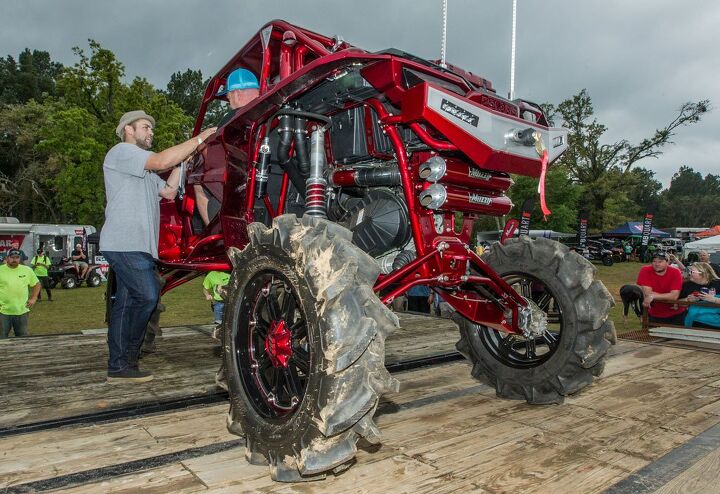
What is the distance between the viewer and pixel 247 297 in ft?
9.29

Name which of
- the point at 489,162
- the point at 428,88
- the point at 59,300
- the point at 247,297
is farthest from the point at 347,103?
the point at 59,300

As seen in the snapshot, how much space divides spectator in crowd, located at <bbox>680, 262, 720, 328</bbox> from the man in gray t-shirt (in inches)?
296

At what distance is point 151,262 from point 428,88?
284 centimetres

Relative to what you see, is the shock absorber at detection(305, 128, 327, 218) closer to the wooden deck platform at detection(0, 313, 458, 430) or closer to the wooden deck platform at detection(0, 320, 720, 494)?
the wooden deck platform at detection(0, 320, 720, 494)

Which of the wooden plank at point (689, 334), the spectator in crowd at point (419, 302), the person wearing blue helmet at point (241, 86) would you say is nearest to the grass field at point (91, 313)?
the wooden plank at point (689, 334)

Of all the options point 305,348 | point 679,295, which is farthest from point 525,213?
point 305,348

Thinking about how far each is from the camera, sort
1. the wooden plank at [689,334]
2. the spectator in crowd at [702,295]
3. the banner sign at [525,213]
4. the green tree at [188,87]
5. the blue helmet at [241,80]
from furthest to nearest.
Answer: the green tree at [188,87]
the banner sign at [525,213]
the spectator in crowd at [702,295]
the wooden plank at [689,334]
the blue helmet at [241,80]

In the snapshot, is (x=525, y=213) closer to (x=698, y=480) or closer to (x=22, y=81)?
(x=698, y=480)

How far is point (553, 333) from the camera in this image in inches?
158

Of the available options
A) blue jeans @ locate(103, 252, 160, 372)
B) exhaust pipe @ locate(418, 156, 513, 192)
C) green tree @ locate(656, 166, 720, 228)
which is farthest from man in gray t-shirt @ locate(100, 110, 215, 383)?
green tree @ locate(656, 166, 720, 228)

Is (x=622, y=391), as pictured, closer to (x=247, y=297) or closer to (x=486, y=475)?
(x=486, y=475)

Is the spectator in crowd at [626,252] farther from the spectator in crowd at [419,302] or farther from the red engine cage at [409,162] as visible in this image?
the red engine cage at [409,162]

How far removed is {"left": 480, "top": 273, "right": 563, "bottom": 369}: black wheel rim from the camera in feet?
12.3

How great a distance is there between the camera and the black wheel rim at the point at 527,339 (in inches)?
148
